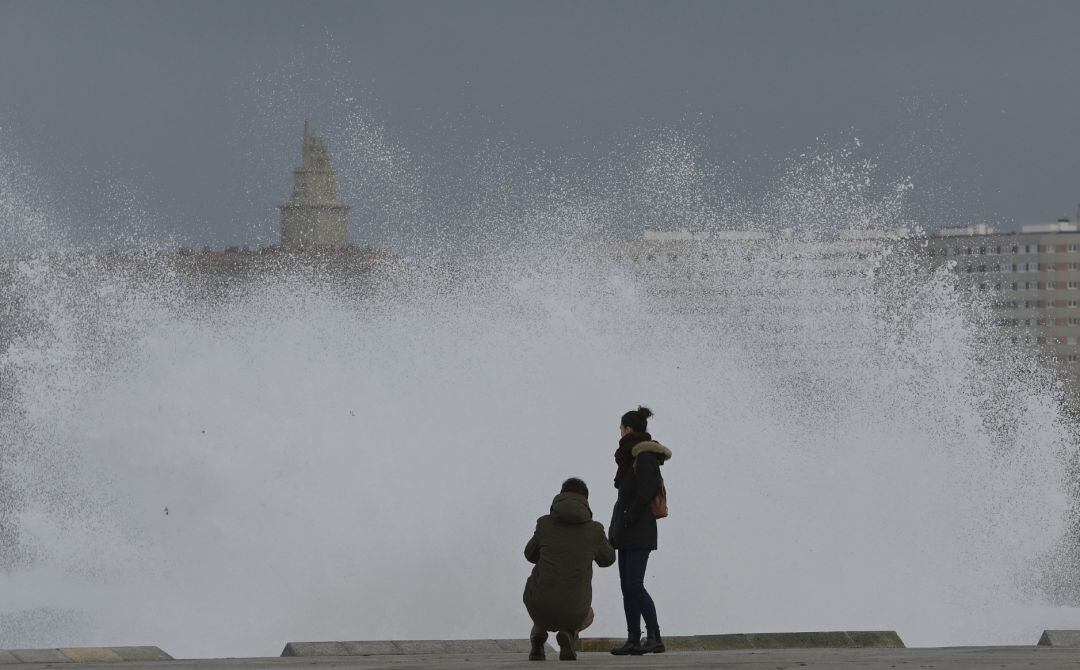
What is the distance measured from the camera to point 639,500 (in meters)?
15.4

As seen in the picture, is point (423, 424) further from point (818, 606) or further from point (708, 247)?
point (708, 247)

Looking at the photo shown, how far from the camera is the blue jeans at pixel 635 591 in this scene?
1559 centimetres

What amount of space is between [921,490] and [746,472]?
3.15 m

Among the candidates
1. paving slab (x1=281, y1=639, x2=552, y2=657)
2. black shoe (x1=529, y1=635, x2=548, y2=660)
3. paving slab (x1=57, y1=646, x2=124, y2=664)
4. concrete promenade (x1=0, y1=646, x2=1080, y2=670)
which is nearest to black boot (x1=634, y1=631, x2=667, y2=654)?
concrete promenade (x1=0, y1=646, x2=1080, y2=670)

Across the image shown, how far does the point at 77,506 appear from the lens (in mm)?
26016

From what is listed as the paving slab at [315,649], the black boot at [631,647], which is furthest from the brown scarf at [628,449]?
the paving slab at [315,649]

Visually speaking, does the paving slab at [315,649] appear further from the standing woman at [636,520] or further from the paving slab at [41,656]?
the standing woman at [636,520]

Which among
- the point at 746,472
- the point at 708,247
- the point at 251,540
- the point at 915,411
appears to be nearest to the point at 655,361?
the point at 746,472

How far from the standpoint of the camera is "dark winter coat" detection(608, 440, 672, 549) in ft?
50.6

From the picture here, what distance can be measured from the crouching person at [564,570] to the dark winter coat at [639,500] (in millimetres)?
593

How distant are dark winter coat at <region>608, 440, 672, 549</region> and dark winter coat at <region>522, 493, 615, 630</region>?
0.60 meters

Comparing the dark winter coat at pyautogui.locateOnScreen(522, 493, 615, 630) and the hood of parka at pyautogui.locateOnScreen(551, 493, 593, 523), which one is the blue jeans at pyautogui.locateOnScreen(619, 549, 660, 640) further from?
the hood of parka at pyautogui.locateOnScreen(551, 493, 593, 523)

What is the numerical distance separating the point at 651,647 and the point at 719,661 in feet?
4.70

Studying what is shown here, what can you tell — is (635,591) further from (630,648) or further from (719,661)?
(719,661)
